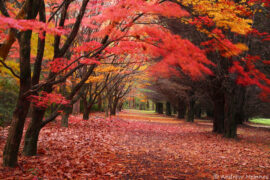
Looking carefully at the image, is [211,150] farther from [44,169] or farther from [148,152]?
[44,169]

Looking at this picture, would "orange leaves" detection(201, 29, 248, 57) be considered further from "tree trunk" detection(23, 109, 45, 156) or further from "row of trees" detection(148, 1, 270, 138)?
"tree trunk" detection(23, 109, 45, 156)

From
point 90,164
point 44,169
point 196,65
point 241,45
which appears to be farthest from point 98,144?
point 241,45

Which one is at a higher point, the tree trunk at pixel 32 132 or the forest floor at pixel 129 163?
the tree trunk at pixel 32 132

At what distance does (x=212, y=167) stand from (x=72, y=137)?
5.72m

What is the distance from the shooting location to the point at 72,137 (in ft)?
30.3

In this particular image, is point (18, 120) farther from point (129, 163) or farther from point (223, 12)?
point (223, 12)

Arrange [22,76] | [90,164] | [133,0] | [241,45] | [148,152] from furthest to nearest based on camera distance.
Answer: [241,45] < [148,152] < [133,0] < [90,164] < [22,76]

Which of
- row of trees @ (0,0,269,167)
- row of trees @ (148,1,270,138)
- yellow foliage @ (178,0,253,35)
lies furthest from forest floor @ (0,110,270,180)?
yellow foliage @ (178,0,253,35)

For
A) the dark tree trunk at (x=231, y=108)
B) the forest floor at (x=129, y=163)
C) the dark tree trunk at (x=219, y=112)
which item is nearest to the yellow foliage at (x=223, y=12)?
the dark tree trunk at (x=231, y=108)

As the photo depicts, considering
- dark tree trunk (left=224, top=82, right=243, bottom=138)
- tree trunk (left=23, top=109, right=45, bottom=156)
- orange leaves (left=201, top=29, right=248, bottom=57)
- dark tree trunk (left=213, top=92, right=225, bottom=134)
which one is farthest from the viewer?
dark tree trunk (left=213, top=92, right=225, bottom=134)

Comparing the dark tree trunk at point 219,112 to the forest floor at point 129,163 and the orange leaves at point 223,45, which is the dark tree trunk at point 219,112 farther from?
the forest floor at point 129,163

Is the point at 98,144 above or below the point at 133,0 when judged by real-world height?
below

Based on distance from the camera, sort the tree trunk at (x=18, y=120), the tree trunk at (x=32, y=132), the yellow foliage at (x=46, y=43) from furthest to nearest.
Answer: the yellow foliage at (x=46, y=43), the tree trunk at (x=32, y=132), the tree trunk at (x=18, y=120)

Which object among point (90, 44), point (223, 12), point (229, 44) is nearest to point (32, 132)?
point (90, 44)
